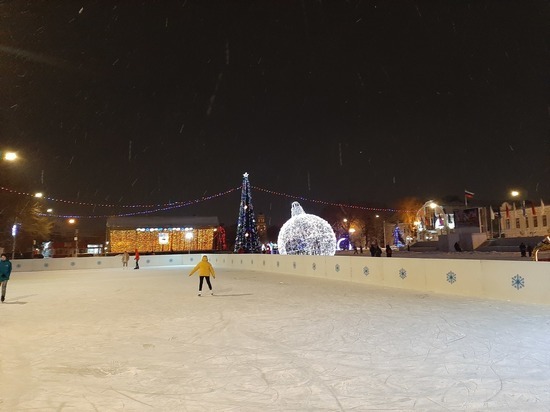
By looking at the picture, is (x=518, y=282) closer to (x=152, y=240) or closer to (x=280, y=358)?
(x=280, y=358)

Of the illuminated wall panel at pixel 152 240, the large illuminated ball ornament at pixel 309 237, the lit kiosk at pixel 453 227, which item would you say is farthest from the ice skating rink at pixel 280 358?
the illuminated wall panel at pixel 152 240

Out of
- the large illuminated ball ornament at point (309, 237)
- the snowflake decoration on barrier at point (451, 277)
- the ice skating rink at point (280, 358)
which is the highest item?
the large illuminated ball ornament at point (309, 237)

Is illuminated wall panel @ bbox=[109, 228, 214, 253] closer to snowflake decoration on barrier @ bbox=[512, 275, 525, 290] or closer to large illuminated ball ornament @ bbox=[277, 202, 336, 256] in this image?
large illuminated ball ornament @ bbox=[277, 202, 336, 256]

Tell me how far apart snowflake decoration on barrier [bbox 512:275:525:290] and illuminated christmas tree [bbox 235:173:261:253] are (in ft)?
86.3

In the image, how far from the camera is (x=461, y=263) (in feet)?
41.8

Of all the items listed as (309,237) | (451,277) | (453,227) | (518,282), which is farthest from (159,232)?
(518,282)

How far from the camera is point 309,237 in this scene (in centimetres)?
2862

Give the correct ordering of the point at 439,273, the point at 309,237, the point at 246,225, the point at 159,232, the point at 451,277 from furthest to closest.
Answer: the point at 159,232 < the point at 246,225 < the point at 309,237 < the point at 439,273 < the point at 451,277

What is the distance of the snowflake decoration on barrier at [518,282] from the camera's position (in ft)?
35.4

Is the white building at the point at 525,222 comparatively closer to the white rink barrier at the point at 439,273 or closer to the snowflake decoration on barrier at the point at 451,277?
the white rink barrier at the point at 439,273

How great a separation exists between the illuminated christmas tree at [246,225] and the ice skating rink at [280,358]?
82.7 ft

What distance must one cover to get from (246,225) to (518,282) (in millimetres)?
27886

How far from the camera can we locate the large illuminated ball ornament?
2862 centimetres

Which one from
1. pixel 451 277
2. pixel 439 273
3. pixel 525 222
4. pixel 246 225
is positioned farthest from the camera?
pixel 525 222
